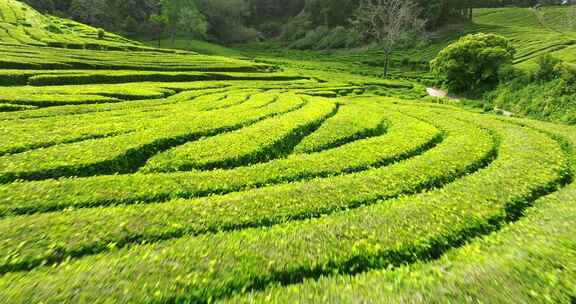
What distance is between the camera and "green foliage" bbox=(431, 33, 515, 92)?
4178 cm

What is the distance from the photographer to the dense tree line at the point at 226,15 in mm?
98250

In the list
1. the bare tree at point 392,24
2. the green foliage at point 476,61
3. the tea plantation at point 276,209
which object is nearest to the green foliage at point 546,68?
the green foliage at point 476,61

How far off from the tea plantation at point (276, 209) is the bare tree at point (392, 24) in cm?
4946

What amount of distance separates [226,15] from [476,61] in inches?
4675

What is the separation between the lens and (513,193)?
37.9 feet

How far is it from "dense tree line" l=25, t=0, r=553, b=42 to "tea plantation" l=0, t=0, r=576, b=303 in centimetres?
9040

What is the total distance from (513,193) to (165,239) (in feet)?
42.5

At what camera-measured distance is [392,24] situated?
6662 cm

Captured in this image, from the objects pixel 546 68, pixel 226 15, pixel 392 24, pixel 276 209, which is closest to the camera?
pixel 276 209

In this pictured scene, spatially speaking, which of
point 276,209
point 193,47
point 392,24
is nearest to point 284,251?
point 276,209

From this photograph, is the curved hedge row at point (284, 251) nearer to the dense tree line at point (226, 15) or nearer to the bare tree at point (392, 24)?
the bare tree at point (392, 24)

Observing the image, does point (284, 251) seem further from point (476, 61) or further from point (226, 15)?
point (226, 15)

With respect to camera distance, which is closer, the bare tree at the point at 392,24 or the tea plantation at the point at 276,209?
the tea plantation at the point at 276,209

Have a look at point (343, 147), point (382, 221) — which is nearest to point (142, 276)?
point (382, 221)
